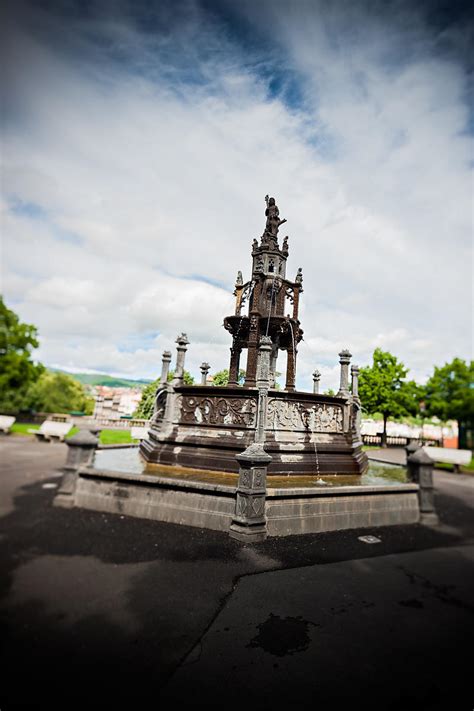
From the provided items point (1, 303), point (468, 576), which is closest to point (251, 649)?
point (468, 576)

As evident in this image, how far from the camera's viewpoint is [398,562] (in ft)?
18.7

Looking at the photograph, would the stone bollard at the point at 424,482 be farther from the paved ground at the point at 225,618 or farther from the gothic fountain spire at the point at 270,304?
the gothic fountain spire at the point at 270,304

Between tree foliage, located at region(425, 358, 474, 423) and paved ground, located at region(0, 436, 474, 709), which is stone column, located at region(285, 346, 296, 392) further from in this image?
tree foliage, located at region(425, 358, 474, 423)

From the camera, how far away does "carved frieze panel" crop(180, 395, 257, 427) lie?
972cm

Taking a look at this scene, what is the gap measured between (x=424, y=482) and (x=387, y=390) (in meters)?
27.8

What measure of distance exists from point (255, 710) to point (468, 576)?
4355 millimetres

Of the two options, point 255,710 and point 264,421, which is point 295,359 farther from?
point 255,710

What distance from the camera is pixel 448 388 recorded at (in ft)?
105

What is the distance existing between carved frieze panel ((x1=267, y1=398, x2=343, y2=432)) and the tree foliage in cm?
2360

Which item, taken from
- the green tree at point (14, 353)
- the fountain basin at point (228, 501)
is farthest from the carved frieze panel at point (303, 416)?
the green tree at point (14, 353)

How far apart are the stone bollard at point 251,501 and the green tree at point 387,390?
1143 inches

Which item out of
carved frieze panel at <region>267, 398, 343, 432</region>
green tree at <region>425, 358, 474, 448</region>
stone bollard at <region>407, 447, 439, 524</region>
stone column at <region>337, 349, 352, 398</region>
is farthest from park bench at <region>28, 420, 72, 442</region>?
green tree at <region>425, 358, 474, 448</region>

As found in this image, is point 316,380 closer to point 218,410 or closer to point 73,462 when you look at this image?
point 218,410

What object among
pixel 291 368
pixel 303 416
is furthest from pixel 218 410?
pixel 291 368
